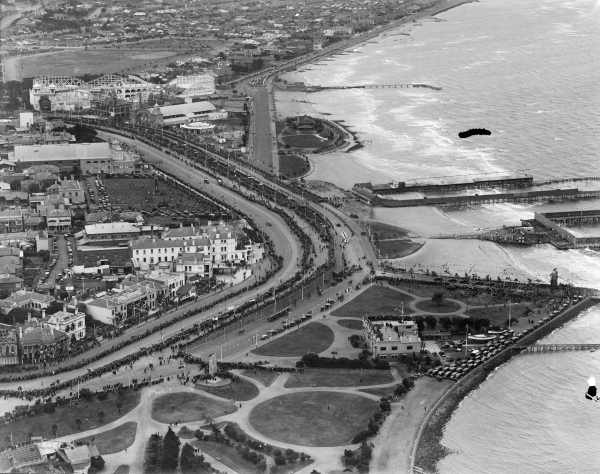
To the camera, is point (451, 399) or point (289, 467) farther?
point (451, 399)

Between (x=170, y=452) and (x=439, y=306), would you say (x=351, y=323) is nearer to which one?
(x=439, y=306)

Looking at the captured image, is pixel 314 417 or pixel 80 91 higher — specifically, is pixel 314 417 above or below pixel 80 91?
below

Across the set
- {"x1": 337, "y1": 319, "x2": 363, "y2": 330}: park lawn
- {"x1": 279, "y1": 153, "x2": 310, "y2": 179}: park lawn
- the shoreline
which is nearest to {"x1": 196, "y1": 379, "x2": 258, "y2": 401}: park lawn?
the shoreline

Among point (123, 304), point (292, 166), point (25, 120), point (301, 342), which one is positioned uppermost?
point (25, 120)

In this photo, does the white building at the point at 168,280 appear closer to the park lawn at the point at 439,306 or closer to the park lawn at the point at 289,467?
the park lawn at the point at 439,306

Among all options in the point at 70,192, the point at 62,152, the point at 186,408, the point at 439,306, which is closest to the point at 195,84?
the point at 62,152

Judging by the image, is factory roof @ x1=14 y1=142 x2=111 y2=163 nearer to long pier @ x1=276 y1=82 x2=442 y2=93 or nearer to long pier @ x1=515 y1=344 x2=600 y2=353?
long pier @ x1=276 y1=82 x2=442 y2=93

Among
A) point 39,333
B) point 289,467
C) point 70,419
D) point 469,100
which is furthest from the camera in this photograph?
point 469,100
